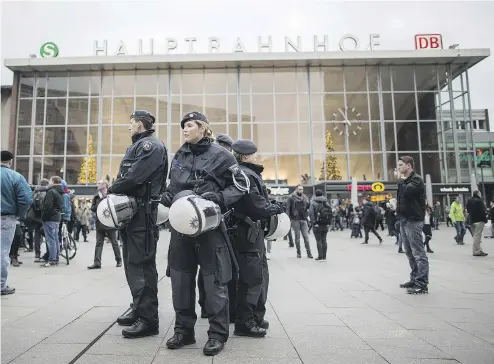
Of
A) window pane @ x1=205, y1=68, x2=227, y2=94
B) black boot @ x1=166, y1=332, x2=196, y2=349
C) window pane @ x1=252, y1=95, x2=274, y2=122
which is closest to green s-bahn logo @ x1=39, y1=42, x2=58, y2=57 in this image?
window pane @ x1=205, y1=68, x2=227, y2=94

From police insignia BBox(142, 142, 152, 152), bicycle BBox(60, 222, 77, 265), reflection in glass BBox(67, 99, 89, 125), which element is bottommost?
bicycle BBox(60, 222, 77, 265)

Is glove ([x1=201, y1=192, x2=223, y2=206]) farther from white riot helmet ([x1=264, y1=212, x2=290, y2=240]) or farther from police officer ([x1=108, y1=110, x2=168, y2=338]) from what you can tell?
white riot helmet ([x1=264, y1=212, x2=290, y2=240])

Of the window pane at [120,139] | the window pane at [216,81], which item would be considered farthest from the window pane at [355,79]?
the window pane at [120,139]

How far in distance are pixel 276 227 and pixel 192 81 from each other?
1174 inches

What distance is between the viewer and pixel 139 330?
3547 millimetres

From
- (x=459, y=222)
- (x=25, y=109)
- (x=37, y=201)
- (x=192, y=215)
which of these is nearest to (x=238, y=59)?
(x=25, y=109)

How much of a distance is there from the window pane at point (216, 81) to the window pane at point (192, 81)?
584 mm

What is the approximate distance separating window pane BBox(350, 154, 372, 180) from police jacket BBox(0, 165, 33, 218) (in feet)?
91.6

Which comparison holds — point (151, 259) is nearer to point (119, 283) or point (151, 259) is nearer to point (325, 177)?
point (119, 283)

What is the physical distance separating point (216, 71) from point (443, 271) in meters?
27.6

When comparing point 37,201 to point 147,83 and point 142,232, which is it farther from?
point 147,83

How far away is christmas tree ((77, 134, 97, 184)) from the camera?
30844 mm

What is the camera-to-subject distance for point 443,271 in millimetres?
8008

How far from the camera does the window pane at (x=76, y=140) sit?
31312 mm
